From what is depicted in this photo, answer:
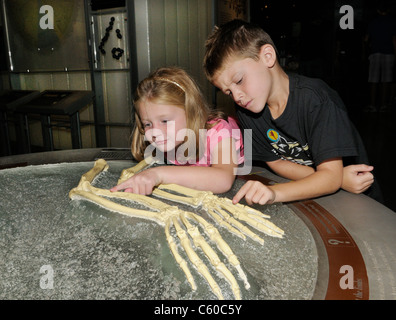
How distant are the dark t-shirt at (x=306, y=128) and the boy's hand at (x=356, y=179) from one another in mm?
62

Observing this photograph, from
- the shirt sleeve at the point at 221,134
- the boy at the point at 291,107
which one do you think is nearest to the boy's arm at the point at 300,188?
the boy at the point at 291,107

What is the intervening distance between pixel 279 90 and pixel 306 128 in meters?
0.18

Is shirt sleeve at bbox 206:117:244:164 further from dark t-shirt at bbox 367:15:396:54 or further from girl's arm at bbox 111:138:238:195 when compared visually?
dark t-shirt at bbox 367:15:396:54

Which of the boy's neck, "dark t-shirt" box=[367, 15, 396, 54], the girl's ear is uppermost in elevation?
"dark t-shirt" box=[367, 15, 396, 54]

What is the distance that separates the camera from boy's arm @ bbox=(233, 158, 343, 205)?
0.99 metres

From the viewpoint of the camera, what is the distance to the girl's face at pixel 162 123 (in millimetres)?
1358

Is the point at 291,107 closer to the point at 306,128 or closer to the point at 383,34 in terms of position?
the point at 306,128

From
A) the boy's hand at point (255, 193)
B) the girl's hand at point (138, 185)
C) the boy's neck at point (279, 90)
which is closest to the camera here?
the boy's hand at point (255, 193)

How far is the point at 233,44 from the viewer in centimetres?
127

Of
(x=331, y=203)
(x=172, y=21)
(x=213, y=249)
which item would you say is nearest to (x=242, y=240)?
(x=213, y=249)

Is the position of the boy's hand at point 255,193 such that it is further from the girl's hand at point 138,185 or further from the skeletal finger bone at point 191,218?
the girl's hand at point 138,185

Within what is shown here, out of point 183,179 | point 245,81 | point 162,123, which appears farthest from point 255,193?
point 162,123

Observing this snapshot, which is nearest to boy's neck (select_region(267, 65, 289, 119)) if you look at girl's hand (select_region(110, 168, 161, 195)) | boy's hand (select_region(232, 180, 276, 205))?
boy's hand (select_region(232, 180, 276, 205))
